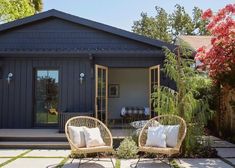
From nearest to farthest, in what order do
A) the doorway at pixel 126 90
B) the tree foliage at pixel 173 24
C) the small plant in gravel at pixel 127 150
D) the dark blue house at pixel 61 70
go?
the small plant in gravel at pixel 127 150 → the dark blue house at pixel 61 70 → the doorway at pixel 126 90 → the tree foliage at pixel 173 24

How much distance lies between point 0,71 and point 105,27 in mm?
3839

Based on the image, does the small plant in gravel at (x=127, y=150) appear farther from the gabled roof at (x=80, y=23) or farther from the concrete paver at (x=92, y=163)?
the gabled roof at (x=80, y=23)

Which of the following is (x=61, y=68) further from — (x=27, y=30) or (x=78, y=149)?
(x=78, y=149)

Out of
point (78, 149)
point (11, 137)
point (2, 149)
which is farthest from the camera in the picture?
point (11, 137)

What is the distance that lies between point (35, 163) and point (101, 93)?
4276 mm

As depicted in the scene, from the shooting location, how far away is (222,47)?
29.2ft

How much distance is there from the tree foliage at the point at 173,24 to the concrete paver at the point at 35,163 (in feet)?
82.6

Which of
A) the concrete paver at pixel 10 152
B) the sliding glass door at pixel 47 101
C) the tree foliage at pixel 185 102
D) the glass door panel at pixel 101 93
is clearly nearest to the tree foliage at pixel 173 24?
the glass door panel at pixel 101 93

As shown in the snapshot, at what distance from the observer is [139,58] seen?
10938 mm

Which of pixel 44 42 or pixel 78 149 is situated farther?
pixel 44 42

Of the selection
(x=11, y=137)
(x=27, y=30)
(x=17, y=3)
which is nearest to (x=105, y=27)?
(x=27, y=30)

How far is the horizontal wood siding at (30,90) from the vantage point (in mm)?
10852

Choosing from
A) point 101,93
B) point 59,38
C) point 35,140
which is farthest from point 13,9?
point 35,140

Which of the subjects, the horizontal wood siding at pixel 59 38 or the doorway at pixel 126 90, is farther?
the doorway at pixel 126 90
